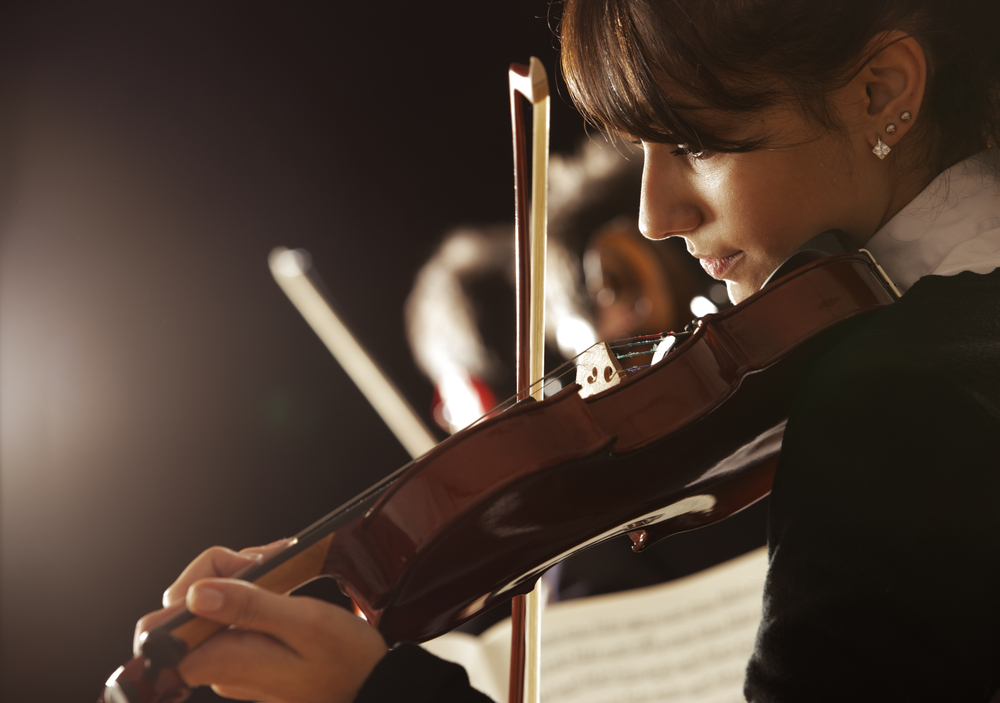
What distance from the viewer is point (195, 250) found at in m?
1.53

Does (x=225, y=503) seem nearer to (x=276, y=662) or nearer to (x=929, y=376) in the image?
(x=276, y=662)

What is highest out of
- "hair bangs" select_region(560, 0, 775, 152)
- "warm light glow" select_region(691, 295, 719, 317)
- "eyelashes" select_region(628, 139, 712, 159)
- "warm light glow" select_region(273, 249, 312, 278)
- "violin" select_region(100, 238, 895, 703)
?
"warm light glow" select_region(273, 249, 312, 278)

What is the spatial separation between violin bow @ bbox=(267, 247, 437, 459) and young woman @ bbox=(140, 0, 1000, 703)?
115cm

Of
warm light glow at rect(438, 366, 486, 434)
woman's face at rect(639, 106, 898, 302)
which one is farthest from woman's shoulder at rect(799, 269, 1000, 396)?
warm light glow at rect(438, 366, 486, 434)

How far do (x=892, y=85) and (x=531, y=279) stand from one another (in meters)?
0.36

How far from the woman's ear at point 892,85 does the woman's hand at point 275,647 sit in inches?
20.8

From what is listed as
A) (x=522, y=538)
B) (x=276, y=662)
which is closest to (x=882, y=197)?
(x=522, y=538)

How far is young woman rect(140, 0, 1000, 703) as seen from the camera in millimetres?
370

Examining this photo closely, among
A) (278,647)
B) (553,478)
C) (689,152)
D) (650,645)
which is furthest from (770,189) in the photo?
(650,645)

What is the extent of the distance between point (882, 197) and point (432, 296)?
1415 millimetres

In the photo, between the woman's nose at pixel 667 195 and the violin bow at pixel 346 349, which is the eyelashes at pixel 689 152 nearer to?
the woman's nose at pixel 667 195

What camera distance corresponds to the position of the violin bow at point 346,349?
1.65 m

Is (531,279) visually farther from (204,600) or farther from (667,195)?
(204,600)

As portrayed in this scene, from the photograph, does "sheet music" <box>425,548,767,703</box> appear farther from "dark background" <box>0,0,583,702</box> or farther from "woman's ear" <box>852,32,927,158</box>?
"dark background" <box>0,0,583,702</box>
